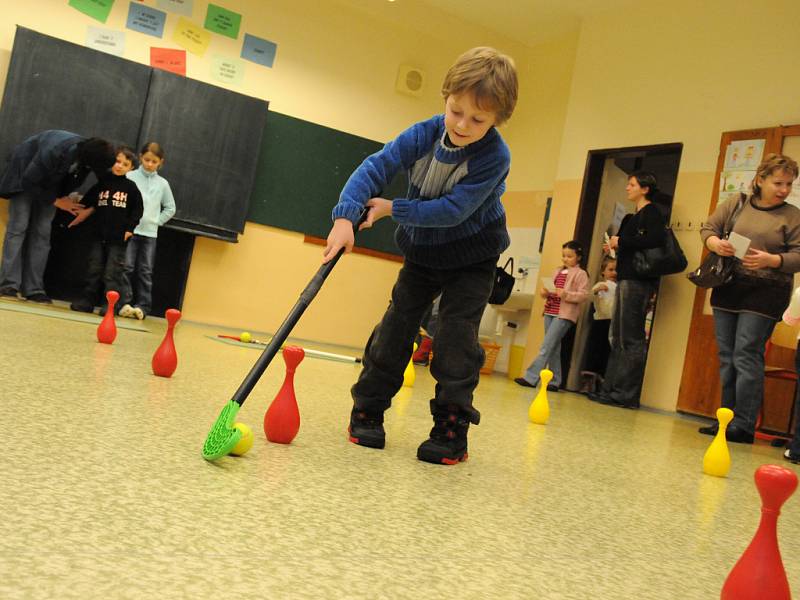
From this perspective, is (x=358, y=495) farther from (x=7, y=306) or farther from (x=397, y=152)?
(x=7, y=306)

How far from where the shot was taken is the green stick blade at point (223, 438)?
4.75 feet

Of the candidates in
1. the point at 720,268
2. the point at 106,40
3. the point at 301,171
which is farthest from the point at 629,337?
the point at 106,40

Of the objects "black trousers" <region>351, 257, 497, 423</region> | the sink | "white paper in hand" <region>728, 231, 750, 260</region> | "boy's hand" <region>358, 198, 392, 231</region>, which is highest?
"white paper in hand" <region>728, 231, 750, 260</region>

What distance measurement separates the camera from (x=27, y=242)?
5.72m

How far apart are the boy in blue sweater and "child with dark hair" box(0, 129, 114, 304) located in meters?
3.75

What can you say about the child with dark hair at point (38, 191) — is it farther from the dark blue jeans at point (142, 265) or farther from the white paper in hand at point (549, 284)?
the white paper in hand at point (549, 284)

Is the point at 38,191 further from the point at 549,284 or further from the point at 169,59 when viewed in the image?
the point at 549,284

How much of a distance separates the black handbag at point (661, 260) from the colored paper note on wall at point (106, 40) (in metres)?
4.29

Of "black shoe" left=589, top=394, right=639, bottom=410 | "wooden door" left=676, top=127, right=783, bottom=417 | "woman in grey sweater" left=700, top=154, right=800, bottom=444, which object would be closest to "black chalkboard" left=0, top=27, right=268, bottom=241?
"black shoe" left=589, top=394, right=639, bottom=410

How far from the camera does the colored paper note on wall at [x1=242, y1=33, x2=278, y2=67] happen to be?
680 centimetres

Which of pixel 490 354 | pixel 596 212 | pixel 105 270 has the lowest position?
pixel 490 354

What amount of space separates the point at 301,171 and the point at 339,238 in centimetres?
544

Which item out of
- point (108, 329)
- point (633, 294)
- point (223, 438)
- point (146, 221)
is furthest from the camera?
point (146, 221)

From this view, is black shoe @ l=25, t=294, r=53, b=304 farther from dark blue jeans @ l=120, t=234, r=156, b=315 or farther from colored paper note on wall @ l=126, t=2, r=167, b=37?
colored paper note on wall @ l=126, t=2, r=167, b=37
